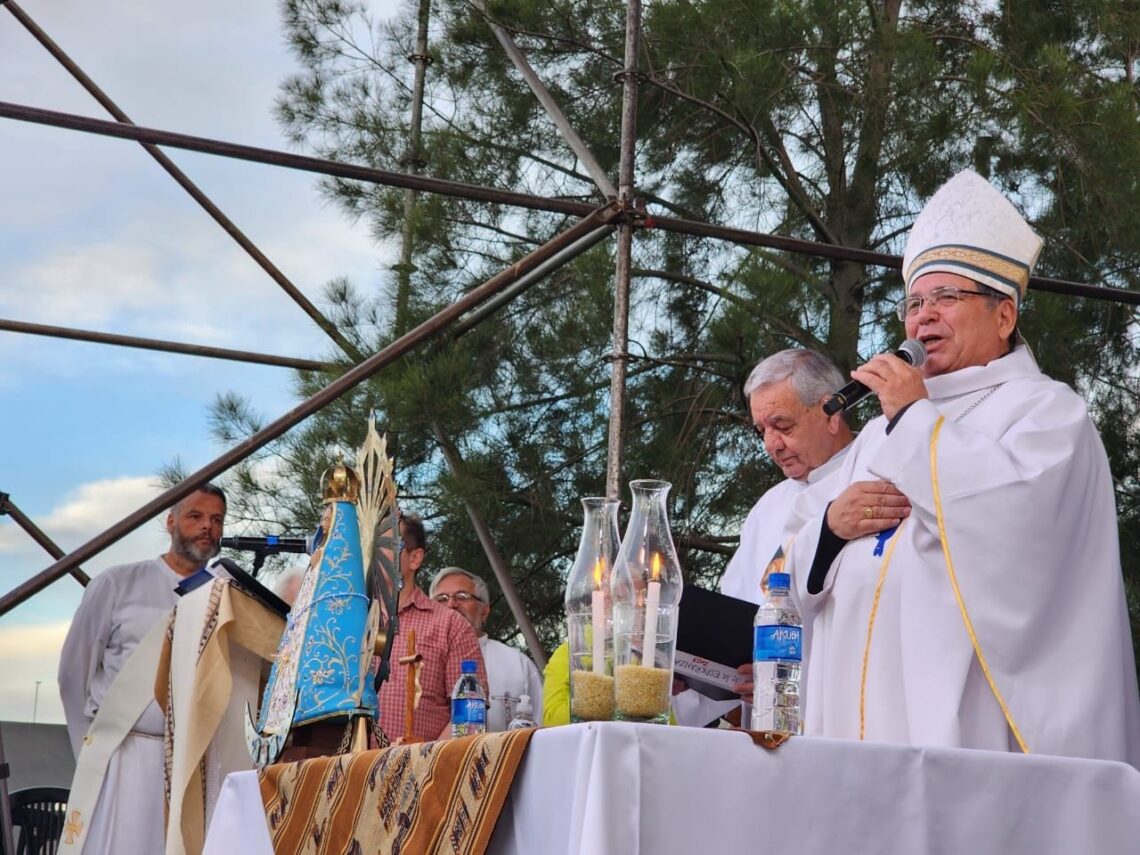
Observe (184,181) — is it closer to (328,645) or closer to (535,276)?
(535,276)

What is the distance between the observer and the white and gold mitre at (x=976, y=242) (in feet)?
9.25

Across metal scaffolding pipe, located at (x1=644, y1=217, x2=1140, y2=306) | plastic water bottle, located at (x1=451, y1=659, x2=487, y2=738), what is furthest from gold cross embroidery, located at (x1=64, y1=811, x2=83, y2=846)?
metal scaffolding pipe, located at (x1=644, y1=217, x2=1140, y2=306)

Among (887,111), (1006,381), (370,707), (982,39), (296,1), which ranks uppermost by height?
(296,1)

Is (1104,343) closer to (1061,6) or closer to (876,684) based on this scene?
(1061,6)

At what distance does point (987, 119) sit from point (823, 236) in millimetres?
726

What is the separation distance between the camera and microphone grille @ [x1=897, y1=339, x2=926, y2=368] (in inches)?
107

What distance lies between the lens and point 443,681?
4203mm

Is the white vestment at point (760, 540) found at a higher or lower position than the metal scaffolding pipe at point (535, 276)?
lower

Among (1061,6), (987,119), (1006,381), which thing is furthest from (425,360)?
(1006,381)

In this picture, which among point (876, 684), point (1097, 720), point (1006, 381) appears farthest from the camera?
point (1006, 381)

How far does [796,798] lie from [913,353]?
1308 millimetres

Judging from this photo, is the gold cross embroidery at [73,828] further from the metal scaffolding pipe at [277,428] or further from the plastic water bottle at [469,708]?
the plastic water bottle at [469,708]

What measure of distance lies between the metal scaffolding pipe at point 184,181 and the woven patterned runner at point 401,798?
4.47 meters

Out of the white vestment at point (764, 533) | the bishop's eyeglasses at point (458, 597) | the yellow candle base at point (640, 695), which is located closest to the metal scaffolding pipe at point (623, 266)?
the white vestment at point (764, 533)
